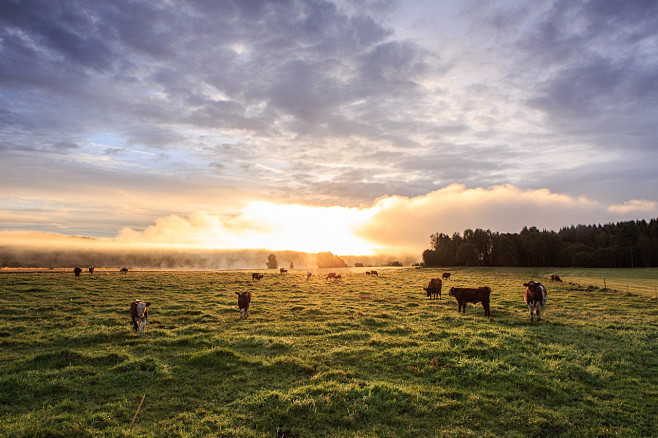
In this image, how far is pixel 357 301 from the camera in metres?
27.2

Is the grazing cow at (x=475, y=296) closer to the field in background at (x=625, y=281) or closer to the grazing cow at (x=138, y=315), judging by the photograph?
the grazing cow at (x=138, y=315)

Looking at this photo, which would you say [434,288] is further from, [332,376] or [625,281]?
[625,281]

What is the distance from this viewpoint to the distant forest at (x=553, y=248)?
96.6 m

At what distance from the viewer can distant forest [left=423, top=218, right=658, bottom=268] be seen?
96.6 metres

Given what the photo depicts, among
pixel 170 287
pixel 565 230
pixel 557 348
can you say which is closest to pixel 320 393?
pixel 557 348

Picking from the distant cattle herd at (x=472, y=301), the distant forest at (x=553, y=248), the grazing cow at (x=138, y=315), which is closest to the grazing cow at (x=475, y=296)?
the distant cattle herd at (x=472, y=301)

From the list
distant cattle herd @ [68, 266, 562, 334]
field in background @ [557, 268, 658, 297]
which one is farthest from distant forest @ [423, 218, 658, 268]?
distant cattle herd @ [68, 266, 562, 334]

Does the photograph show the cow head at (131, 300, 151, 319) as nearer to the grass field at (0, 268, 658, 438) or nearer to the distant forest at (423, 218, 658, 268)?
the grass field at (0, 268, 658, 438)

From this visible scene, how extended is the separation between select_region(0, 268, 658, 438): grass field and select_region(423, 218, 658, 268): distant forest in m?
100.0

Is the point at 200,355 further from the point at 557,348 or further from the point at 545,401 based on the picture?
the point at 557,348

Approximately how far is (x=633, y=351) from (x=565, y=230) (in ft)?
526

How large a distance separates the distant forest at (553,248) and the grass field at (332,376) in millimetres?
99998

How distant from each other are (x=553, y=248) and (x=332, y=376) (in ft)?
408

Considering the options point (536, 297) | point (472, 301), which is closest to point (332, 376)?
point (536, 297)
